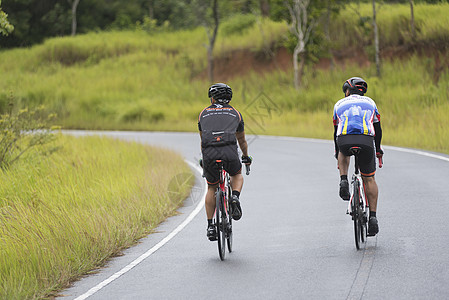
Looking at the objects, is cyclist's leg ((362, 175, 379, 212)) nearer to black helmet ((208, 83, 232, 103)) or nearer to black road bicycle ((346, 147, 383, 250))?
black road bicycle ((346, 147, 383, 250))

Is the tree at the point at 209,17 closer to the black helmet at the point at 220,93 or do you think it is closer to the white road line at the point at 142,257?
the white road line at the point at 142,257

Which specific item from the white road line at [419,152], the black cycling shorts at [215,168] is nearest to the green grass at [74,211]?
the black cycling shorts at [215,168]

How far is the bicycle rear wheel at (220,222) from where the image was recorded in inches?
348

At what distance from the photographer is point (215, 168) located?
9.02m

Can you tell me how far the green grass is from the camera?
324 inches

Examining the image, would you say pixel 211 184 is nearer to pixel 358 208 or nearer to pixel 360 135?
pixel 358 208

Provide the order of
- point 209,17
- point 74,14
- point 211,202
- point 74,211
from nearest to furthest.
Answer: point 211,202 → point 74,211 → point 209,17 → point 74,14

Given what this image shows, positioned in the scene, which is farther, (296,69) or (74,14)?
(74,14)

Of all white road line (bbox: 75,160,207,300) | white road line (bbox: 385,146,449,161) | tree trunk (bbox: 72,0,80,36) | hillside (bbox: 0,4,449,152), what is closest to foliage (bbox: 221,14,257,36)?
hillside (bbox: 0,4,449,152)

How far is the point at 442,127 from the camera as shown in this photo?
25734 millimetres

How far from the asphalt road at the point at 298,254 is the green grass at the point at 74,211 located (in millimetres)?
327

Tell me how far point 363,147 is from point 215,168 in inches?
72.3

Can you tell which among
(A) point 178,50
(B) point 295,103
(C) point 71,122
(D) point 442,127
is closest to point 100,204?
(D) point 442,127

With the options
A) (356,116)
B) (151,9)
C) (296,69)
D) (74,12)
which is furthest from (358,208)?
(151,9)
